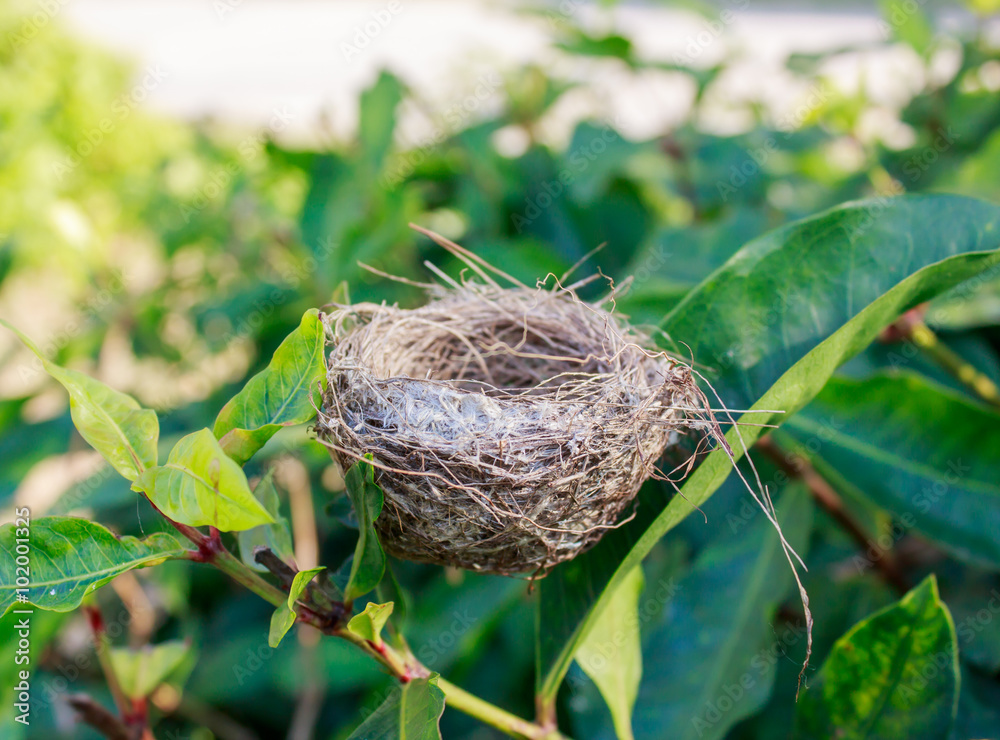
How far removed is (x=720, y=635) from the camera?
1021 millimetres

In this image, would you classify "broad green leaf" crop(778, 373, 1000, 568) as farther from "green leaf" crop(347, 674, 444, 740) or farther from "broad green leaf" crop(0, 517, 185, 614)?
"broad green leaf" crop(0, 517, 185, 614)

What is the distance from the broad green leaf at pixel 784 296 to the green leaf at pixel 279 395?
1.19 ft

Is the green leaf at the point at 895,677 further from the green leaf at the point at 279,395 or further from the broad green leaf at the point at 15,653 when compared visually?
the broad green leaf at the point at 15,653

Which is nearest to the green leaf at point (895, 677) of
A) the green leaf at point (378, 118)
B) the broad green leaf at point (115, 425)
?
the broad green leaf at point (115, 425)

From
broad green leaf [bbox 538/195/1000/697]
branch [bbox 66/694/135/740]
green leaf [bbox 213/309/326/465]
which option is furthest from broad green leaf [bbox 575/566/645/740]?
branch [bbox 66/694/135/740]

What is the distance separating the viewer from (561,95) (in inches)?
77.7

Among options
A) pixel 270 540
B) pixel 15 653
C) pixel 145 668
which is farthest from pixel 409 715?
pixel 15 653

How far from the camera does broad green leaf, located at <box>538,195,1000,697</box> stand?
79 cm

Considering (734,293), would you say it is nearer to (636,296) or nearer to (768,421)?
(768,421)

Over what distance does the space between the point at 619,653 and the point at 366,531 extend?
17.3 inches

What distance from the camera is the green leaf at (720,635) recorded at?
3.14ft

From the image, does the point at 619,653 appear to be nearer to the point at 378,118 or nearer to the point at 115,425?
the point at 115,425

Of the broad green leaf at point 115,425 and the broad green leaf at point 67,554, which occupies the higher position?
the broad green leaf at point 115,425

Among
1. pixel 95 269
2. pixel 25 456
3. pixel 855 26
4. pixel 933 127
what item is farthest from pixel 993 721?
pixel 855 26
